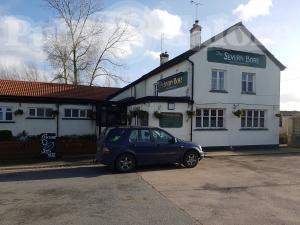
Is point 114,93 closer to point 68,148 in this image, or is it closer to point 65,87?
point 65,87

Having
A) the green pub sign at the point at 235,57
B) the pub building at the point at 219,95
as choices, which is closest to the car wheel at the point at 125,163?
the pub building at the point at 219,95

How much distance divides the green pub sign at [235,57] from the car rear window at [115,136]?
9.39m

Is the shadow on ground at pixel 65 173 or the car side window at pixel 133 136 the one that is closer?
the shadow on ground at pixel 65 173

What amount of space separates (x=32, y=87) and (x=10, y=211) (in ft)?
74.9

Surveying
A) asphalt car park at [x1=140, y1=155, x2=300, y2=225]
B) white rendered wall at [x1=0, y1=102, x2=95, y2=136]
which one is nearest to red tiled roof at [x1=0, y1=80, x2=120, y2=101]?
white rendered wall at [x1=0, y1=102, x2=95, y2=136]

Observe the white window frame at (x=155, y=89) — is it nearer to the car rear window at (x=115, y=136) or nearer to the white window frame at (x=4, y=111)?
the white window frame at (x=4, y=111)

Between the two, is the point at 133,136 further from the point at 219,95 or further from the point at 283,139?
the point at 283,139

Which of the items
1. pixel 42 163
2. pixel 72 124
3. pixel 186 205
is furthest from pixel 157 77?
pixel 186 205

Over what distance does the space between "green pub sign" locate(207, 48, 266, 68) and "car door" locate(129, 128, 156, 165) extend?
8813 mm

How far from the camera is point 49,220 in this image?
22.5 feet

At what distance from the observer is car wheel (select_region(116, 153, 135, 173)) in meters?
12.8

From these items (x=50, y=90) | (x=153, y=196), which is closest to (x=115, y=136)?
(x=153, y=196)

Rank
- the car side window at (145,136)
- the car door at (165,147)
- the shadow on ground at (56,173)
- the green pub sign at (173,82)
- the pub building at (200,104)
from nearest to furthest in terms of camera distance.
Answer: the shadow on ground at (56,173), the car side window at (145,136), the car door at (165,147), the pub building at (200,104), the green pub sign at (173,82)

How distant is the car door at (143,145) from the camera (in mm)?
13039
